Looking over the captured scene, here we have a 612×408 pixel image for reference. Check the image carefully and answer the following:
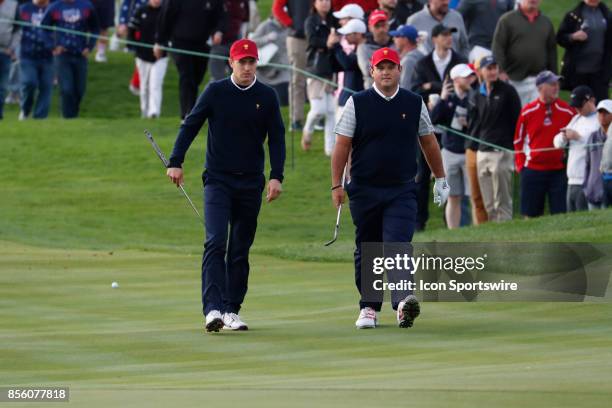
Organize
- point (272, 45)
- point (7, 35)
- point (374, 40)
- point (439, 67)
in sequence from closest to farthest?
point (439, 67)
point (374, 40)
point (272, 45)
point (7, 35)

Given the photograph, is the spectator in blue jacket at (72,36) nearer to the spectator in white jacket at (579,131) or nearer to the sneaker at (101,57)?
the sneaker at (101,57)

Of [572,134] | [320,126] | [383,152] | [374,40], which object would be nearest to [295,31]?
[320,126]

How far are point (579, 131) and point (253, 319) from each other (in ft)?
25.9

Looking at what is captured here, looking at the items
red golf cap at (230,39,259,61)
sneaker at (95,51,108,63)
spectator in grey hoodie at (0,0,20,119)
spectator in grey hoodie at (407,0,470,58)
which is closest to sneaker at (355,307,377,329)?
red golf cap at (230,39,259,61)

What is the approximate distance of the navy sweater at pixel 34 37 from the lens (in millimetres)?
28219

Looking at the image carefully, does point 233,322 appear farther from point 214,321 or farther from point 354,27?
point 354,27

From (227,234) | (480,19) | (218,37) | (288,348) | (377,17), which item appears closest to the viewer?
(288,348)

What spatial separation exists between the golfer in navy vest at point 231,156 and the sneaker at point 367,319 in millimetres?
903

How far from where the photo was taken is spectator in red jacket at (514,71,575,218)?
2139cm

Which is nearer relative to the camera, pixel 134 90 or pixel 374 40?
pixel 374 40

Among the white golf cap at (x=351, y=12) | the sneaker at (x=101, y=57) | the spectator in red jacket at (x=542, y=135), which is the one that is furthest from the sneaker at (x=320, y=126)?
the sneaker at (x=101, y=57)

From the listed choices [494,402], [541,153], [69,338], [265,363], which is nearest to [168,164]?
[69,338]

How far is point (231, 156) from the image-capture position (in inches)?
528

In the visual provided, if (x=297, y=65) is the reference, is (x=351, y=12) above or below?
above
